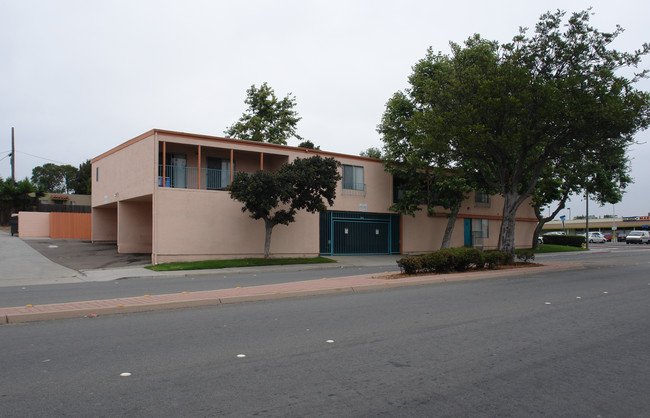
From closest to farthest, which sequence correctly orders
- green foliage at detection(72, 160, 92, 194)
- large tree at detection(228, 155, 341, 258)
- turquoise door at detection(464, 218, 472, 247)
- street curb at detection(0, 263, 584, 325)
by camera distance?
street curb at detection(0, 263, 584, 325) → large tree at detection(228, 155, 341, 258) → turquoise door at detection(464, 218, 472, 247) → green foliage at detection(72, 160, 92, 194)

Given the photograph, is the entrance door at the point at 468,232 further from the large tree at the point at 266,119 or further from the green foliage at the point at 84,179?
the green foliage at the point at 84,179

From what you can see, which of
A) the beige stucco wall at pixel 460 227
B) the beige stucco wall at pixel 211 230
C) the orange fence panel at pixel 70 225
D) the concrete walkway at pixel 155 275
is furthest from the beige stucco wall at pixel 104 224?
the beige stucco wall at pixel 460 227

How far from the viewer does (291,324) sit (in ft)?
25.8

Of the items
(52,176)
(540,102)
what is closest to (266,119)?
(540,102)

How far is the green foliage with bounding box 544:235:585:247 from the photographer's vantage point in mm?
44594

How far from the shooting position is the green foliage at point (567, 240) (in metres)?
44.6

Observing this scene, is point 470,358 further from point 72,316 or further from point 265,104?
point 265,104

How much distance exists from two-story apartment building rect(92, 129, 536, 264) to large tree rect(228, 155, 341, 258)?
2258mm

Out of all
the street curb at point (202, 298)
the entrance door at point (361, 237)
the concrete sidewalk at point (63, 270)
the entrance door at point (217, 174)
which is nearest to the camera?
the street curb at point (202, 298)

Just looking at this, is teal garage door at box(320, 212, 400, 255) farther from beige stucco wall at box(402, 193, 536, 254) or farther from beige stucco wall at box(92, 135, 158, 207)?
beige stucco wall at box(92, 135, 158, 207)

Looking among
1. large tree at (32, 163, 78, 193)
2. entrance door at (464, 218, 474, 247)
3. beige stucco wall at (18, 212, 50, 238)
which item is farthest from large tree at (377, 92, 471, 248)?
large tree at (32, 163, 78, 193)

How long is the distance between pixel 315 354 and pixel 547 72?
17073 mm

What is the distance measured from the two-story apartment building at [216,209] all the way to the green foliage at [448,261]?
1114cm

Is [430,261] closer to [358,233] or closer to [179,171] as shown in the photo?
[358,233]
